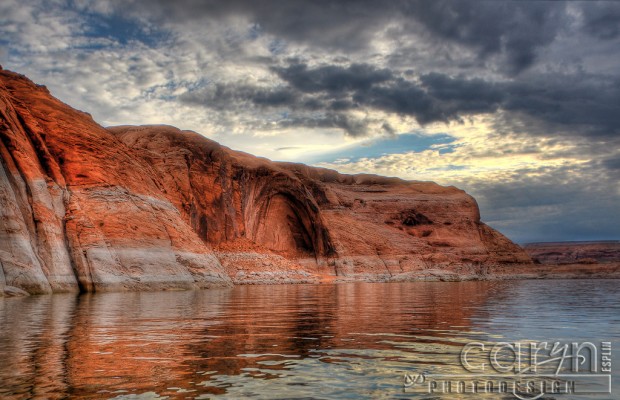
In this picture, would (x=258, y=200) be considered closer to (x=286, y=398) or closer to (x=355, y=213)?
(x=355, y=213)

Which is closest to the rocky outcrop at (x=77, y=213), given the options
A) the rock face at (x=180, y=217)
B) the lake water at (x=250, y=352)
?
the rock face at (x=180, y=217)

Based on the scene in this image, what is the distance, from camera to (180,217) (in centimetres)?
4628

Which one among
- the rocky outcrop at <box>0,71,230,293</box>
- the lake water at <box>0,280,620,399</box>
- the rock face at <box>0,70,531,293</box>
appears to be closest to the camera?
the lake water at <box>0,280,620,399</box>

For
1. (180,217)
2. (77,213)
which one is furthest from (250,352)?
(180,217)

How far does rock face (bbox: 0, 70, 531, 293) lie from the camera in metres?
32.3

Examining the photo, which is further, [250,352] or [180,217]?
[180,217]

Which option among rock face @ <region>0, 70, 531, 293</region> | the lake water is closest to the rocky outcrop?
rock face @ <region>0, 70, 531, 293</region>

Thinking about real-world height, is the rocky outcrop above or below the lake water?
above

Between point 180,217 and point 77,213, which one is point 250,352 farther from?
point 180,217

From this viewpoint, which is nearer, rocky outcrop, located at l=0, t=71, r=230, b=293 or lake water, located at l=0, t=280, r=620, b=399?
lake water, located at l=0, t=280, r=620, b=399

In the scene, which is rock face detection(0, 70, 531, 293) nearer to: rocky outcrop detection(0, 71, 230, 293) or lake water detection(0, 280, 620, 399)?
rocky outcrop detection(0, 71, 230, 293)

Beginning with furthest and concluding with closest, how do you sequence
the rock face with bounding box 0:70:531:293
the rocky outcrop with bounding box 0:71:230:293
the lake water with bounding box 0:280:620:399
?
the rock face with bounding box 0:70:531:293
the rocky outcrop with bounding box 0:71:230:293
the lake water with bounding box 0:280:620:399

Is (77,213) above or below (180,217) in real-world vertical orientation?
below

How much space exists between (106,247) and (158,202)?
9218 mm
